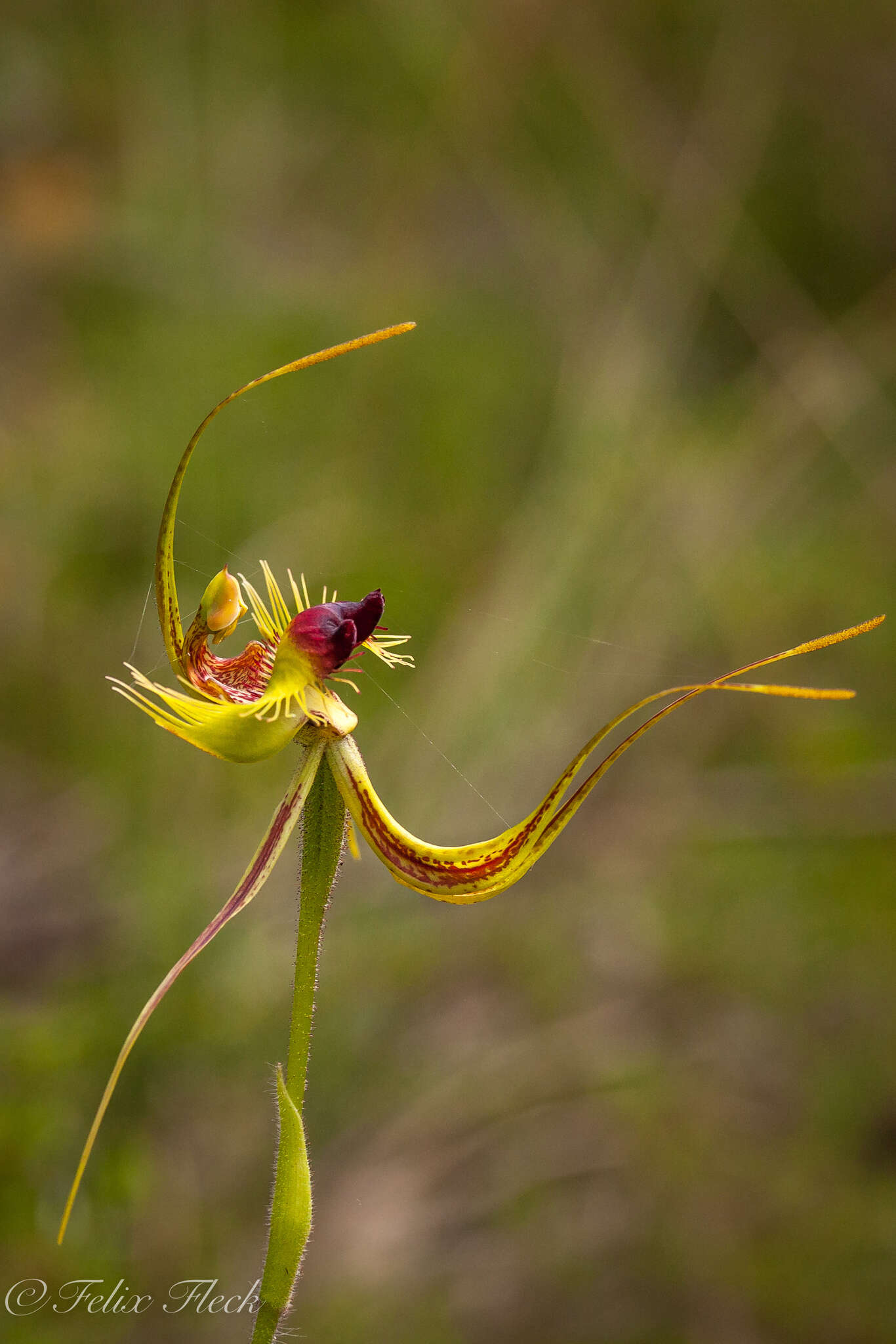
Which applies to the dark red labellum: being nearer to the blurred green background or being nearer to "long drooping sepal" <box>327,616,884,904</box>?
"long drooping sepal" <box>327,616,884,904</box>

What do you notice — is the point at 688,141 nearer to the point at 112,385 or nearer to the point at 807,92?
the point at 807,92

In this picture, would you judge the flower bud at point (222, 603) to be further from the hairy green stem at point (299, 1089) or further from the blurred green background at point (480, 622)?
the blurred green background at point (480, 622)

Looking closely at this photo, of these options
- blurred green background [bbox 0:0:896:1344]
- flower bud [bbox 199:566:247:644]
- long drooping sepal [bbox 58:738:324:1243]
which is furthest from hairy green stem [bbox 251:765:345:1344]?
blurred green background [bbox 0:0:896:1344]

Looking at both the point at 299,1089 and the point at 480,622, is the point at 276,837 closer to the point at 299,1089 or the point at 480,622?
the point at 299,1089

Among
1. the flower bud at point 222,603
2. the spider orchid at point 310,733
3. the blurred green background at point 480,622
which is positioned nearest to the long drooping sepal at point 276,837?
the spider orchid at point 310,733

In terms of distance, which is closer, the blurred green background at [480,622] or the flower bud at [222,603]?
the flower bud at [222,603]

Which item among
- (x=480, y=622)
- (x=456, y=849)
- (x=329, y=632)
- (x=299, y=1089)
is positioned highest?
(x=329, y=632)

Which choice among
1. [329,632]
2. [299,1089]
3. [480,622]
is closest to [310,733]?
[329,632]
